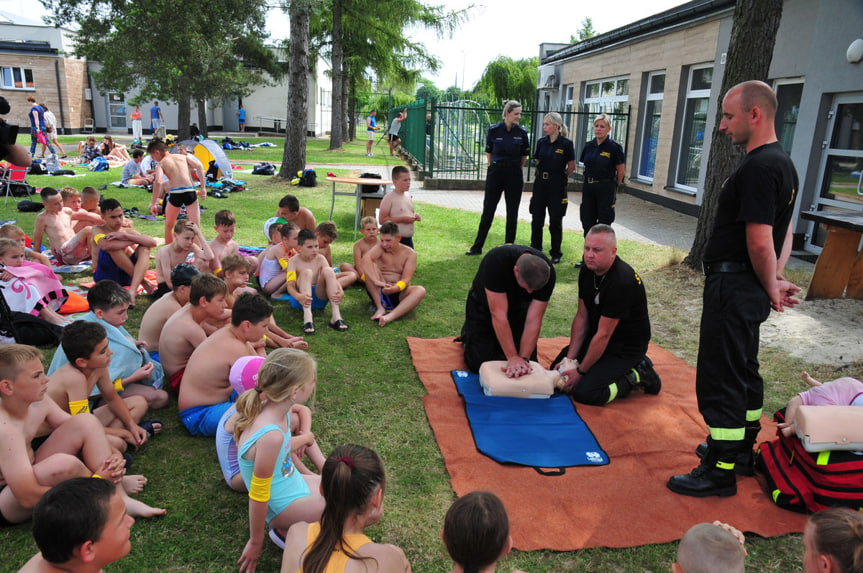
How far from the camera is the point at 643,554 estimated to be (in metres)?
2.74

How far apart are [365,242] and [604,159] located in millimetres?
3636

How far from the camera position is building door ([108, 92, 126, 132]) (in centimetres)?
3312

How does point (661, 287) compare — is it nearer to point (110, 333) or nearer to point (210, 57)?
point (110, 333)

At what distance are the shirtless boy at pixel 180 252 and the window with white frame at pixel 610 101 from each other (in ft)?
37.8

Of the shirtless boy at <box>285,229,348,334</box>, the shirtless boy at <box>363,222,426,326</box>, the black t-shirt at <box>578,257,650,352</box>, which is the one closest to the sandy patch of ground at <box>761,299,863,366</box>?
the black t-shirt at <box>578,257,650,352</box>

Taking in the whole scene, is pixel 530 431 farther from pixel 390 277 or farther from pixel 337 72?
pixel 337 72

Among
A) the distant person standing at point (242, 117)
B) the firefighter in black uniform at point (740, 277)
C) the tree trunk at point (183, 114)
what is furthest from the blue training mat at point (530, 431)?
the distant person standing at point (242, 117)

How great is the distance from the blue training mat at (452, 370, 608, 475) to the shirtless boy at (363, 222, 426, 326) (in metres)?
1.66

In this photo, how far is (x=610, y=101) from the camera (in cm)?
1745

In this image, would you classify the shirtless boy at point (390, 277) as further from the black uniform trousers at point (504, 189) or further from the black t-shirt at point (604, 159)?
the black t-shirt at point (604, 159)

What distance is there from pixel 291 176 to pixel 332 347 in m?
11.4

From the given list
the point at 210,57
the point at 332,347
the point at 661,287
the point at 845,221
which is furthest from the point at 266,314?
the point at 210,57

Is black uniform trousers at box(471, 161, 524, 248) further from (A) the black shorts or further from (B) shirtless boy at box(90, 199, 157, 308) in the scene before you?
(B) shirtless boy at box(90, 199, 157, 308)

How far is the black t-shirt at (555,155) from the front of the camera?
8.05 meters
